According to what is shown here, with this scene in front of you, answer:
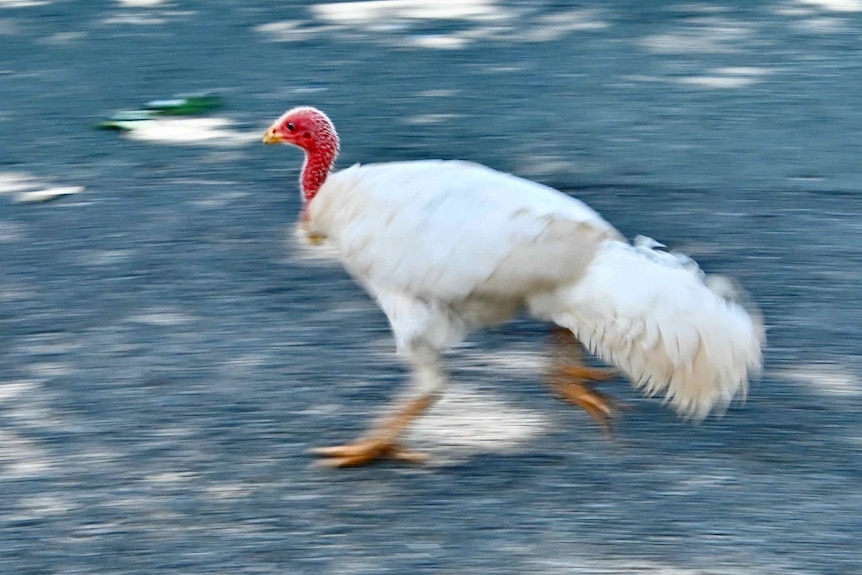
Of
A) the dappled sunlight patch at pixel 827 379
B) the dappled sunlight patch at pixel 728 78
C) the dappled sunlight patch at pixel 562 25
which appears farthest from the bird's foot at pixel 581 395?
the dappled sunlight patch at pixel 562 25

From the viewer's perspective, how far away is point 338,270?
17.2 feet

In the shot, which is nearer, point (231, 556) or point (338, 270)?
point (231, 556)

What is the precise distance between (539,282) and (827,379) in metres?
1.34

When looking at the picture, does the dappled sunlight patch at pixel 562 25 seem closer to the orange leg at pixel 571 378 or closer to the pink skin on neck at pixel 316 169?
the pink skin on neck at pixel 316 169

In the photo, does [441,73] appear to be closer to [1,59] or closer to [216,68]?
[216,68]

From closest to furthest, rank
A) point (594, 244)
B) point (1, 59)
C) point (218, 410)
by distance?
point (594, 244)
point (218, 410)
point (1, 59)

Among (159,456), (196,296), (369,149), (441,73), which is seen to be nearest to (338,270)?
(196,296)

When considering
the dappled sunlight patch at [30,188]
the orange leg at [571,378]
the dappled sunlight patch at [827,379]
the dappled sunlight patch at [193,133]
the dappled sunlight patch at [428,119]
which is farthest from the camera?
the dappled sunlight patch at [428,119]

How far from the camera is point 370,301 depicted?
16.3 ft

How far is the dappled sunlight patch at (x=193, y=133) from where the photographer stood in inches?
254

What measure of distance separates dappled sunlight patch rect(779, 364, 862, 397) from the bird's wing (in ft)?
3.50

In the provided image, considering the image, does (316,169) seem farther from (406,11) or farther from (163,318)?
(406,11)

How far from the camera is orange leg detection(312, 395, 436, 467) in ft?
12.6

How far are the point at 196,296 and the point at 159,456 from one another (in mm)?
1191
